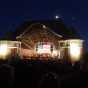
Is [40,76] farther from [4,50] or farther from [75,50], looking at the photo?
[4,50]

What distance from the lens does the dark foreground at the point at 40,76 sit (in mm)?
20562

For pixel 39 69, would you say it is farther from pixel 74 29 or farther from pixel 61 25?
pixel 74 29

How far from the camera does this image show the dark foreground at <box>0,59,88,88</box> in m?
20.6

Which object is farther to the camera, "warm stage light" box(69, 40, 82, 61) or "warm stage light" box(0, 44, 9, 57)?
"warm stage light" box(0, 44, 9, 57)

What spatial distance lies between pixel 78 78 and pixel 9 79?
200 inches

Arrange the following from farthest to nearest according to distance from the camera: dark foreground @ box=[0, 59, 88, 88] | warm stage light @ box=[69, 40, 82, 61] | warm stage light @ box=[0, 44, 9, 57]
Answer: warm stage light @ box=[0, 44, 9, 57]
warm stage light @ box=[69, 40, 82, 61]
dark foreground @ box=[0, 59, 88, 88]

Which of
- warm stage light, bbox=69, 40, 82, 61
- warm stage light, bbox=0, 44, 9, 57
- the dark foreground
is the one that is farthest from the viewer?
warm stage light, bbox=0, 44, 9, 57

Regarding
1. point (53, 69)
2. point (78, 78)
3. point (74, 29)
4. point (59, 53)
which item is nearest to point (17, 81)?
point (53, 69)

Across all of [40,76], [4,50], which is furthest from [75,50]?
[40,76]

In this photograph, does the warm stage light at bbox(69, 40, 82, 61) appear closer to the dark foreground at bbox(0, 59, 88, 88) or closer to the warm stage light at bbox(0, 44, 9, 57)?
the warm stage light at bbox(0, 44, 9, 57)

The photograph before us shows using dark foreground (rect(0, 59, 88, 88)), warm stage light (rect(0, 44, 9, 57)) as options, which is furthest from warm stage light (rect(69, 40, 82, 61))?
dark foreground (rect(0, 59, 88, 88))

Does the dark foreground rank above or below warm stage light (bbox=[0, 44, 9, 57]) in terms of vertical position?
below

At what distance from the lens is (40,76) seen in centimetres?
2209

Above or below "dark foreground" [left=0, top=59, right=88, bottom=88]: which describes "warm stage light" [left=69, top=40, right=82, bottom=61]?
above
